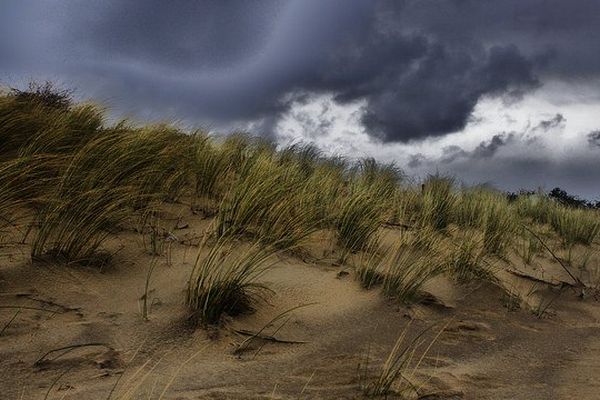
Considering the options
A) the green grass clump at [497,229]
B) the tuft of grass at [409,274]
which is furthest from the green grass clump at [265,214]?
the green grass clump at [497,229]

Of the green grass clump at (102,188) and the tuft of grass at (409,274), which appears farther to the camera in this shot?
the tuft of grass at (409,274)

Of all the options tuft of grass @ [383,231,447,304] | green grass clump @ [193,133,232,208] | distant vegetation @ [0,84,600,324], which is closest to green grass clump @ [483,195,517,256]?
distant vegetation @ [0,84,600,324]

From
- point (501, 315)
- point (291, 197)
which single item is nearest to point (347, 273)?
point (291, 197)

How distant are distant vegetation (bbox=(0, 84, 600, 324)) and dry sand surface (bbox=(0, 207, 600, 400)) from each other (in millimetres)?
155

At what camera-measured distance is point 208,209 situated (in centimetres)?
492

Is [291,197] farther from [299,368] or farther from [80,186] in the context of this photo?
[299,368]

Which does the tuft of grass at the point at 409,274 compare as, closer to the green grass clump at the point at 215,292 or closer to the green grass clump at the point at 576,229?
the green grass clump at the point at 215,292

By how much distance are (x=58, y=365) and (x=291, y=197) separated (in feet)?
8.90

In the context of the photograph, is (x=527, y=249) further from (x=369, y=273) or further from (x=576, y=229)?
(x=369, y=273)

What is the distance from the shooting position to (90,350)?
2.45 meters

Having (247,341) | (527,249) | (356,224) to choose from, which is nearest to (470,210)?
Answer: (527,249)

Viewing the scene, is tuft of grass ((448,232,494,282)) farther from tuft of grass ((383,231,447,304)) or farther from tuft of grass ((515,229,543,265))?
tuft of grass ((515,229,543,265))

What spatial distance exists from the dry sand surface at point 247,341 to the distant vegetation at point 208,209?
155mm

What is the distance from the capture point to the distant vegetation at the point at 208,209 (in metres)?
3.35
